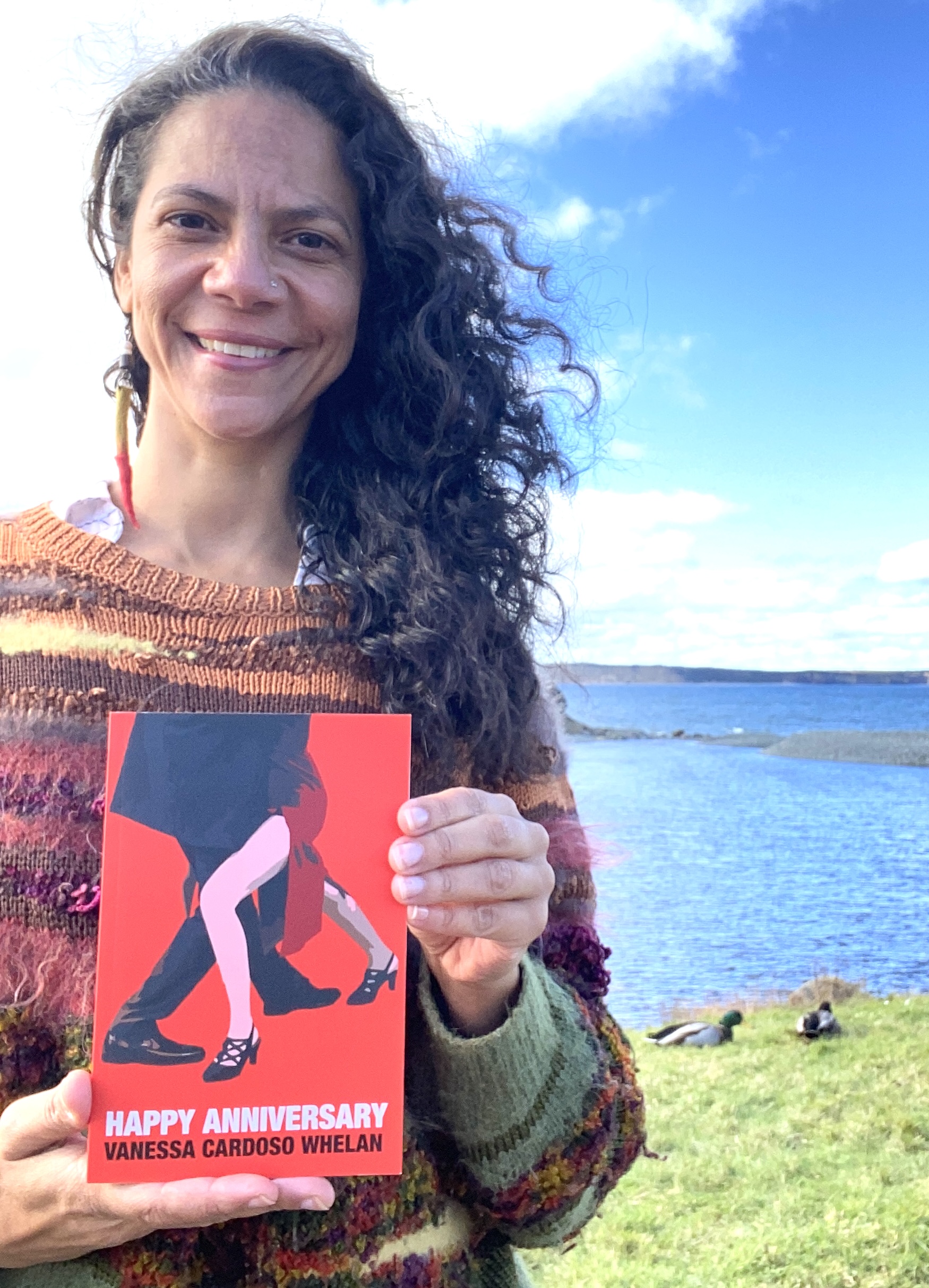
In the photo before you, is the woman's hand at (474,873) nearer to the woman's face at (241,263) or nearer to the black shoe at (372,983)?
the black shoe at (372,983)

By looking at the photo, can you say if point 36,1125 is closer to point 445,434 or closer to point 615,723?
point 445,434

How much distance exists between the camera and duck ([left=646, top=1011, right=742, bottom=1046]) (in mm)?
8133

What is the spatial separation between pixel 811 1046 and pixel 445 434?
7288 mm

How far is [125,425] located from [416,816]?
873 mm

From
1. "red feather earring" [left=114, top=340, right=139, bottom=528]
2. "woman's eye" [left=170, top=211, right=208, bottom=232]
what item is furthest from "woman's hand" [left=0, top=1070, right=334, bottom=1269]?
"woman's eye" [left=170, top=211, right=208, bottom=232]

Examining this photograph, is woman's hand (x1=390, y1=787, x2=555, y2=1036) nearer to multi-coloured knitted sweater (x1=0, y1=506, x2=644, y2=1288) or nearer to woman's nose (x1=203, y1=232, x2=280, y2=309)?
multi-coloured knitted sweater (x1=0, y1=506, x2=644, y2=1288)

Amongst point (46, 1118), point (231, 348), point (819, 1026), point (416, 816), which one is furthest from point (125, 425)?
point (819, 1026)

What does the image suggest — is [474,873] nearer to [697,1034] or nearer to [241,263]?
[241,263]

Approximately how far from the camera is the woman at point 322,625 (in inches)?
44.1

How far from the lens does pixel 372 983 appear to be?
3.40 feet

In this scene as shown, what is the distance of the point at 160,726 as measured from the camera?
1006mm

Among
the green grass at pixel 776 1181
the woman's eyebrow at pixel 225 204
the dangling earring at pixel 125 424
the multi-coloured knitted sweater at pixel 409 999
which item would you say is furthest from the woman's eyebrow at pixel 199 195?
the green grass at pixel 776 1181

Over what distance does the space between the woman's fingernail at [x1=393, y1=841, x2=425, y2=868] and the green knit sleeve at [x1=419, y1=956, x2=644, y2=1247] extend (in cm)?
26

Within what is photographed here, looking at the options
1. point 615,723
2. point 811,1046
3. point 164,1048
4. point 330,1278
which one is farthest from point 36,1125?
point 615,723
